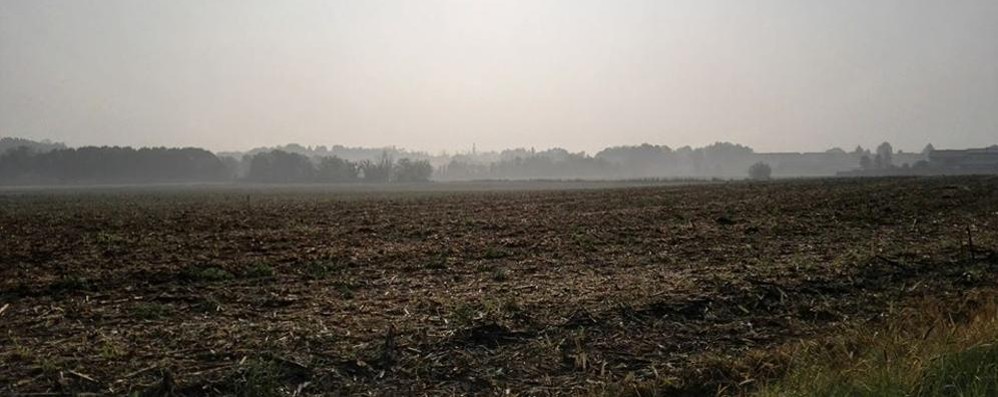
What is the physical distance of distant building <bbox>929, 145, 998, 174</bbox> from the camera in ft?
511

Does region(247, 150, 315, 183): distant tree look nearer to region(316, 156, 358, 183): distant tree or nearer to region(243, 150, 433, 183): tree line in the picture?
region(243, 150, 433, 183): tree line

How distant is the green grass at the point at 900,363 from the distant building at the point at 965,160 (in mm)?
184806

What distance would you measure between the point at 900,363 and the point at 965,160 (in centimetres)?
19728

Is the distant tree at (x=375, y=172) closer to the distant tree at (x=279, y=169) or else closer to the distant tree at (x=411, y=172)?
the distant tree at (x=411, y=172)

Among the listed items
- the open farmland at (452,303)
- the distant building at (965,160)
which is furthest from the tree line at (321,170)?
the open farmland at (452,303)

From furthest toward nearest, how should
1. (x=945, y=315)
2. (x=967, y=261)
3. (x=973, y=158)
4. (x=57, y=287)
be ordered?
(x=973, y=158)
(x=967, y=261)
(x=57, y=287)
(x=945, y=315)

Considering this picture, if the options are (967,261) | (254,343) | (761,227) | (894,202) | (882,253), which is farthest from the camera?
A: (894,202)

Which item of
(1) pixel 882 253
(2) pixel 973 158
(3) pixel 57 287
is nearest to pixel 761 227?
(1) pixel 882 253

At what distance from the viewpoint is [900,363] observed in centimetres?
568

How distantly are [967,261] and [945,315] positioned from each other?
455 cm

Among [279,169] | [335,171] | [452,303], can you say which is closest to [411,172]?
[335,171]

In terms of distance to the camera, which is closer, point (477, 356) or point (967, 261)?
point (477, 356)

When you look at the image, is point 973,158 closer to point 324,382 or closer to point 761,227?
point 761,227

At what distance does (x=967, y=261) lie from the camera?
11.3m
